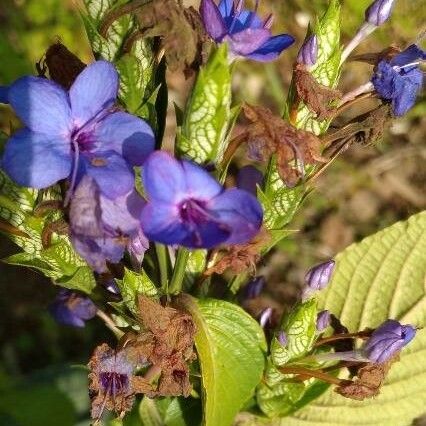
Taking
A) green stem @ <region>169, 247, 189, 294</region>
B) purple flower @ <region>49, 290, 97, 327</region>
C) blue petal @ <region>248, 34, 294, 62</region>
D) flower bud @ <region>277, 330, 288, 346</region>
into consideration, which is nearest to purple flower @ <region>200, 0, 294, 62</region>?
blue petal @ <region>248, 34, 294, 62</region>

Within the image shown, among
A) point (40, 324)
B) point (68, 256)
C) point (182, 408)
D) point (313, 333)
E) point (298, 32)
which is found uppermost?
point (298, 32)

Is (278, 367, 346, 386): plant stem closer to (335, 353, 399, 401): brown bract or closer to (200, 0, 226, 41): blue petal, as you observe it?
(335, 353, 399, 401): brown bract

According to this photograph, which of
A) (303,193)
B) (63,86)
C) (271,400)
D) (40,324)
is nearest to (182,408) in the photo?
(271,400)

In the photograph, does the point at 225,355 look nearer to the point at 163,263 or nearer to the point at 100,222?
the point at 163,263

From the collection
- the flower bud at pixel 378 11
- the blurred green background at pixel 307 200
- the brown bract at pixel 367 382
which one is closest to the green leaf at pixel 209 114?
the flower bud at pixel 378 11

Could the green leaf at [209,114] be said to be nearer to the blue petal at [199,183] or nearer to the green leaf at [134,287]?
the blue petal at [199,183]

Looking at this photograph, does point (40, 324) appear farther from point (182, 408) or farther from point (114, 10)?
point (114, 10)

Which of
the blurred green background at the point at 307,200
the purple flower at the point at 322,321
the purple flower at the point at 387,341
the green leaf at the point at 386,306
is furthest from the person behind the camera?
the blurred green background at the point at 307,200
